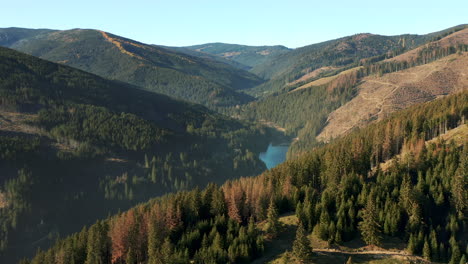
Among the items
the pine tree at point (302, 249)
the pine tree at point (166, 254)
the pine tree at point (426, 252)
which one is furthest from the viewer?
the pine tree at point (166, 254)

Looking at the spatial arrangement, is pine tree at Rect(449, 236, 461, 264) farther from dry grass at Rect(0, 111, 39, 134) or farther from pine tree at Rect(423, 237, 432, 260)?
dry grass at Rect(0, 111, 39, 134)

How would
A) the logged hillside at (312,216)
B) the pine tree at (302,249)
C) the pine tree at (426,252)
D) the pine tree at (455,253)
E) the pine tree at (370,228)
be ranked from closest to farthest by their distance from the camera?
the pine tree at (455,253)
the pine tree at (302,249)
the pine tree at (426,252)
the pine tree at (370,228)
the logged hillside at (312,216)

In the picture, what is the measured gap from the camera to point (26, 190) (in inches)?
6270

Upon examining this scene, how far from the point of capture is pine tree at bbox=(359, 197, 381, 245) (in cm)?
7331

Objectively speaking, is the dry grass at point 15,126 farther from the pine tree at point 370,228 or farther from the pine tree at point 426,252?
the pine tree at point 426,252

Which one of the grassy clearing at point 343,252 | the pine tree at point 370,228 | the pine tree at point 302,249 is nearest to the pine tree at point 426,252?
the grassy clearing at point 343,252

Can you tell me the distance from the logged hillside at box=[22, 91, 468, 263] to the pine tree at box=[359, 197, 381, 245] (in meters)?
0.21

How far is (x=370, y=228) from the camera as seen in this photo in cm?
7369

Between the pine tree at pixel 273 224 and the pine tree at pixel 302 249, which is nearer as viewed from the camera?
the pine tree at pixel 302 249

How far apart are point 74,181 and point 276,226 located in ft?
449

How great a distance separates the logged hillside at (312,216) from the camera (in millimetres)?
75250

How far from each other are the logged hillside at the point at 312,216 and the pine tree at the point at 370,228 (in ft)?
0.70

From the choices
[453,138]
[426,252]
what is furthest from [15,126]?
[453,138]

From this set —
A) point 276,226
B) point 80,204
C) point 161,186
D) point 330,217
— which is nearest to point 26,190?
point 80,204
